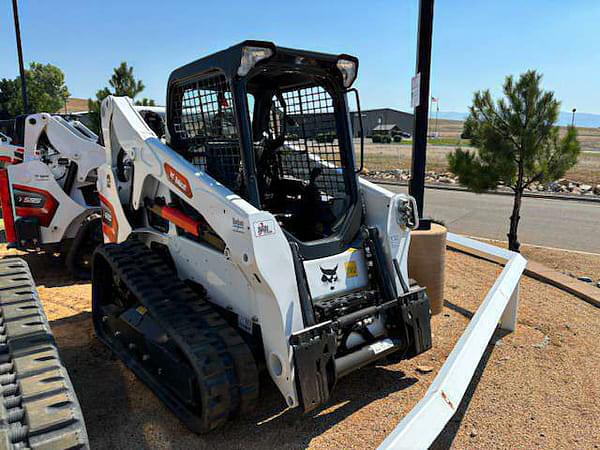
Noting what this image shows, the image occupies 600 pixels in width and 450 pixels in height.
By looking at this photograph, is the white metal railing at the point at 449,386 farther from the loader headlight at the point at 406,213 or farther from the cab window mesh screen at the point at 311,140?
the cab window mesh screen at the point at 311,140

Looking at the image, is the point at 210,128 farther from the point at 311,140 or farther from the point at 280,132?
the point at 311,140

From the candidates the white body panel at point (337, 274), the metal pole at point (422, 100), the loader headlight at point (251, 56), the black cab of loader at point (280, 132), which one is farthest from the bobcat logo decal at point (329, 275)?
the metal pole at point (422, 100)

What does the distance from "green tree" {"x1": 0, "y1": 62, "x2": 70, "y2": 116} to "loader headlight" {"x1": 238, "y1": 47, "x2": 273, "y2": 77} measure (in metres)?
34.3

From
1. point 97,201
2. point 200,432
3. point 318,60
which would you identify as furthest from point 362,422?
point 97,201

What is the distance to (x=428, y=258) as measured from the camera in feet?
16.5

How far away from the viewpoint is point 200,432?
3072 millimetres

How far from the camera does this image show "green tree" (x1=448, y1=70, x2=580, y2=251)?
24.8 feet

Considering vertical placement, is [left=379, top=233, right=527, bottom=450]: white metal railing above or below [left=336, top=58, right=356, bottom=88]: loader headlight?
below

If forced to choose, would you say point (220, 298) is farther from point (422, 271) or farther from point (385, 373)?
point (422, 271)

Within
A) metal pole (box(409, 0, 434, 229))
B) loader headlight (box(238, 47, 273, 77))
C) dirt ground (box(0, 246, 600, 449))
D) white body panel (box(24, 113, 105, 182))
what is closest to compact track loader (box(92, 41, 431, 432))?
loader headlight (box(238, 47, 273, 77))

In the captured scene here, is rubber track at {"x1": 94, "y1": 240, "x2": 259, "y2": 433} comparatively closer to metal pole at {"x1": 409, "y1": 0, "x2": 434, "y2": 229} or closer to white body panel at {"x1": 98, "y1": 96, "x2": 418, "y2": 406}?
white body panel at {"x1": 98, "y1": 96, "x2": 418, "y2": 406}

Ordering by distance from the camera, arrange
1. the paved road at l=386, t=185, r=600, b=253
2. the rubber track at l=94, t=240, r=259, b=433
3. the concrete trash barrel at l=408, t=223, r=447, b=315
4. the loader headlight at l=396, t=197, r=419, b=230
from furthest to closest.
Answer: the paved road at l=386, t=185, r=600, b=253 → the concrete trash barrel at l=408, t=223, r=447, b=315 → the loader headlight at l=396, t=197, r=419, b=230 → the rubber track at l=94, t=240, r=259, b=433

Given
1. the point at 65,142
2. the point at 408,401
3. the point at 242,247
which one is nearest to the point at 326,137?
the point at 242,247

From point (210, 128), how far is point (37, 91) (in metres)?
47.7
